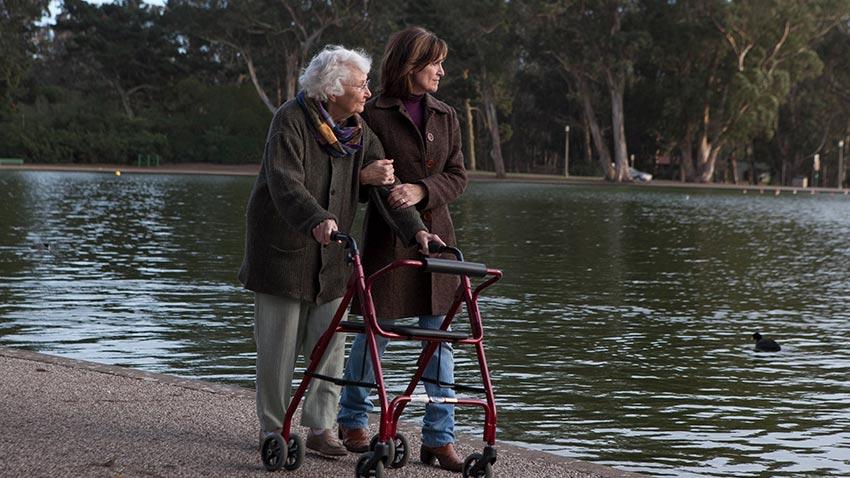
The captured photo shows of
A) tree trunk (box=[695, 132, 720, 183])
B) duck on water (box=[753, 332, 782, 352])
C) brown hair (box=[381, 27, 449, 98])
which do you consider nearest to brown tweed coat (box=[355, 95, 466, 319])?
brown hair (box=[381, 27, 449, 98])

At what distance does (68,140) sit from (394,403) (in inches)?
2891

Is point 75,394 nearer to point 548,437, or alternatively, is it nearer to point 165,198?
point 548,437

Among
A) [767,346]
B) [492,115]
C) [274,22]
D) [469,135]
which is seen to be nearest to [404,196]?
[767,346]

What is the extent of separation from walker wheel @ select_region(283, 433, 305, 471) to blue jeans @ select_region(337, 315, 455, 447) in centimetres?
36

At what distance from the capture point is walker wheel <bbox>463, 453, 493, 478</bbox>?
558 centimetres

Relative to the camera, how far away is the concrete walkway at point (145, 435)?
18.9 ft

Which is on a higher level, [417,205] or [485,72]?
[485,72]

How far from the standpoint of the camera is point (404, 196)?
19.4 feet

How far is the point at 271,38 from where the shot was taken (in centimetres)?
7381

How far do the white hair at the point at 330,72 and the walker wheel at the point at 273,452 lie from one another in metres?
1.42

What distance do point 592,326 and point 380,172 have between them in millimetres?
7904

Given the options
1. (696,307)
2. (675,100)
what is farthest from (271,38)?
(696,307)

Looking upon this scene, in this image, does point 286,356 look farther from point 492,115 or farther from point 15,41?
point 492,115

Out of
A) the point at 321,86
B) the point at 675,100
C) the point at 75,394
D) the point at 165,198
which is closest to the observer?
the point at 321,86
